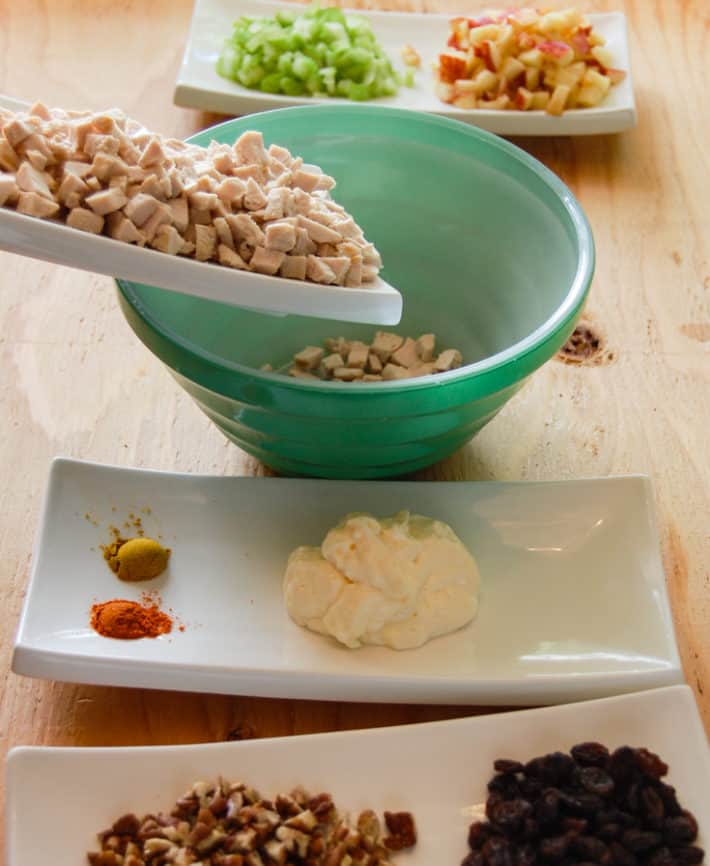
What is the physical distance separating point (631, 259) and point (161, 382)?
78cm

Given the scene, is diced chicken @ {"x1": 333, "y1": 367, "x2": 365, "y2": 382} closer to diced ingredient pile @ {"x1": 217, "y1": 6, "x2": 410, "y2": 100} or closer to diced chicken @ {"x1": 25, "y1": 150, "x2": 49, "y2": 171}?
diced chicken @ {"x1": 25, "y1": 150, "x2": 49, "y2": 171}

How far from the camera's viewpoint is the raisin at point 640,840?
3.45ft

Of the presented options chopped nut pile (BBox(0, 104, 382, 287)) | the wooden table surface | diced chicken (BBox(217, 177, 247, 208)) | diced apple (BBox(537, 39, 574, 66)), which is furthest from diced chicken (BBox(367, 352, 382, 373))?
diced apple (BBox(537, 39, 574, 66))

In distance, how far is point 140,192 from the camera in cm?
114

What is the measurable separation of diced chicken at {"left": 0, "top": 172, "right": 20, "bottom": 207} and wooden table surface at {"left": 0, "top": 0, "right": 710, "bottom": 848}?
0.48m

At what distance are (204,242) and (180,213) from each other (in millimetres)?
37

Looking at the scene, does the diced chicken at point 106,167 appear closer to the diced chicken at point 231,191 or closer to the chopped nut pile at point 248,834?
the diced chicken at point 231,191

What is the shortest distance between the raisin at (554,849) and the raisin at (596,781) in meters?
0.06

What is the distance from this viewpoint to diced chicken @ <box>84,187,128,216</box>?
1.11 metres

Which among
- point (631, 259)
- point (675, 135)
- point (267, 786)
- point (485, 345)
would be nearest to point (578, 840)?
point (267, 786)

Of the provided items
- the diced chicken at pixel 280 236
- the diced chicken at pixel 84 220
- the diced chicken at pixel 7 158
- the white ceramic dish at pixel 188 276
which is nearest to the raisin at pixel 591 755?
the white ceramic dish at pixel 188 276

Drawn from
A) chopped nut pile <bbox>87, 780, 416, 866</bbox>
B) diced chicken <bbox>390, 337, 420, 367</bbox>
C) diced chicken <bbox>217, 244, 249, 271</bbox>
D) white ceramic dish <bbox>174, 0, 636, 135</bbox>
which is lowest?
chopped nut pile <bbox>87, 780, 416, 866</bbox>

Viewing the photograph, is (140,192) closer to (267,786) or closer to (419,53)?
(267,786)

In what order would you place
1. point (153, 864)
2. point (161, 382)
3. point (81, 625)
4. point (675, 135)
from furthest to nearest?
point (675, 135)
point (161, 382)
point (81, 625)
point (153, 864)
